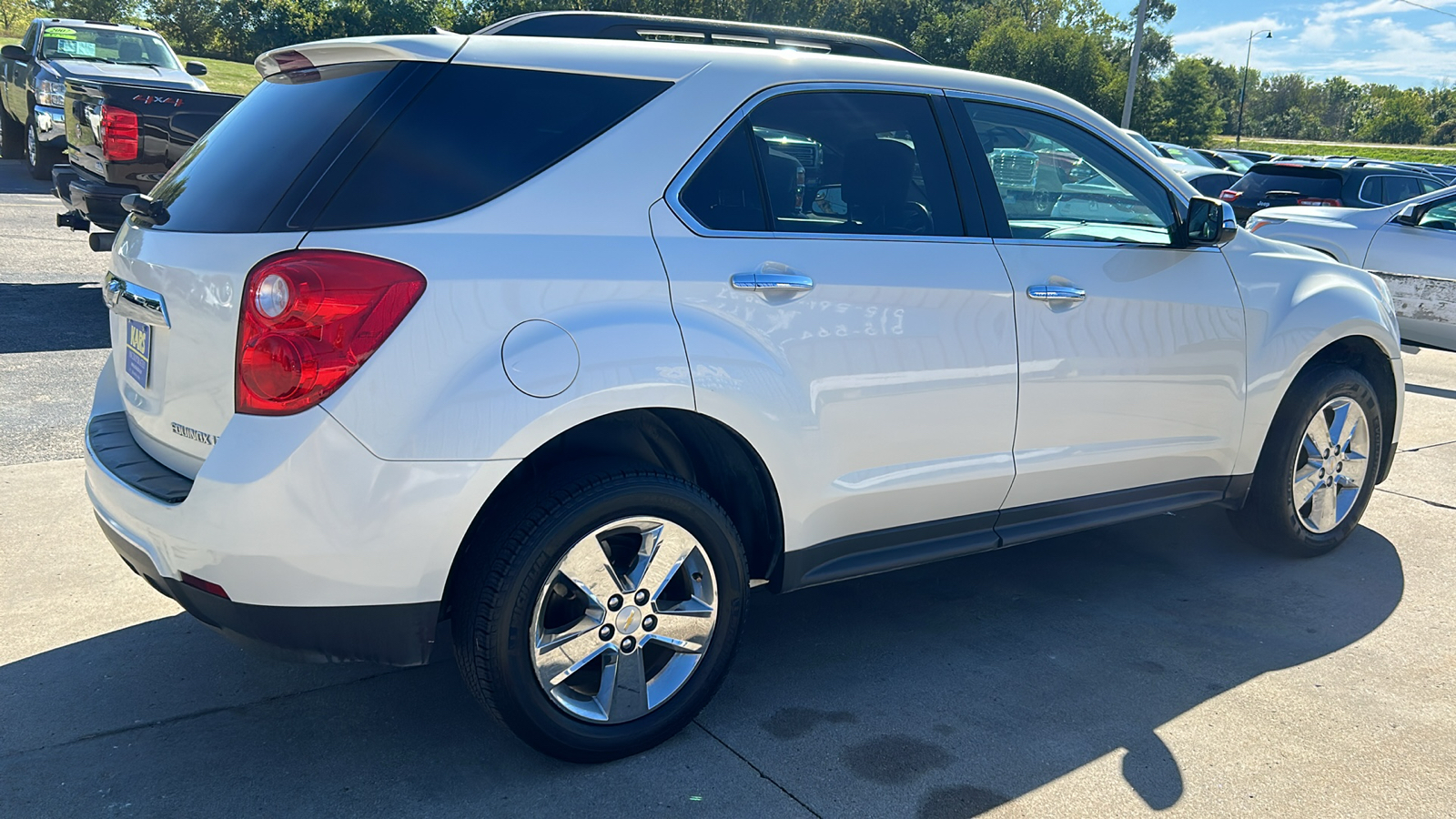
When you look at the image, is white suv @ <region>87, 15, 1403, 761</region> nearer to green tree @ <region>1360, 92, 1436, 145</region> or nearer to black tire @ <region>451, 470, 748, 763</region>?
black tire @ <region>451, 470, 748, 763</region>

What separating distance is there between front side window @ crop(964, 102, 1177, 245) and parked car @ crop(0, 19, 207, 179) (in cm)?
1006

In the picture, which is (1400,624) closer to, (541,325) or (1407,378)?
(541,325)

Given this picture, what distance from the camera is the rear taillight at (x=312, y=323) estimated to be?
252cm

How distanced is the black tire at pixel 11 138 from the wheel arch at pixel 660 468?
1756cm

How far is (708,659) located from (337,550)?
3.46ft

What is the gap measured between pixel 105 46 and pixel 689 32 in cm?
1233

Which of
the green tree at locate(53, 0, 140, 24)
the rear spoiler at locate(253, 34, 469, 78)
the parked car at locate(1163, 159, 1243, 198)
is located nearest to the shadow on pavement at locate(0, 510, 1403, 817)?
the rear spoiler at locate(253, 34, 469, 78)

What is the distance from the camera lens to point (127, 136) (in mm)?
7664

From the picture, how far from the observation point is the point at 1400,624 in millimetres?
4074

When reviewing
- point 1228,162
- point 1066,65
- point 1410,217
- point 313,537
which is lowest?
point 313,537

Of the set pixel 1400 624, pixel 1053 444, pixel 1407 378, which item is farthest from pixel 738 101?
pixel 1407 378

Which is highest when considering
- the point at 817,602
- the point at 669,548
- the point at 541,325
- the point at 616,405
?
the point at 541,325

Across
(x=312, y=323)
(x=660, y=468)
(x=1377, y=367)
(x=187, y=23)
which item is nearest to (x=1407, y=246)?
(x=1377, y=367)

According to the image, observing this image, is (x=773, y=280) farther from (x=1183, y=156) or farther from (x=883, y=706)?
(x=1183, y=156)
